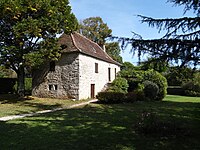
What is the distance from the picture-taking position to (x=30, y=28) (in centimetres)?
1850

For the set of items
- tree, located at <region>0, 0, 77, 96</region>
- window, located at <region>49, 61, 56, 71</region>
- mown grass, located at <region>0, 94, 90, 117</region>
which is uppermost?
tree, located at <region>0, 0, 77, 96</region>

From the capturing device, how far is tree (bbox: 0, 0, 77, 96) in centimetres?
1844

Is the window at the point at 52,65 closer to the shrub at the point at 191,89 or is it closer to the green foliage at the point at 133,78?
the green foliage at the point at 133,78

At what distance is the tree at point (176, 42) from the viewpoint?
5266mm

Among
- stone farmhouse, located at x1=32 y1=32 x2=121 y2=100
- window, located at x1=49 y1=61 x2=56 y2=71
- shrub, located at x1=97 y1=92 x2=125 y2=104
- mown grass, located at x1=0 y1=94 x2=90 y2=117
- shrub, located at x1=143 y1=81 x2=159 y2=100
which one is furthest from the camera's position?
shrub, located at x1=143 y1=81 x2=159 y2=100

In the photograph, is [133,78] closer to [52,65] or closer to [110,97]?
[110,97]

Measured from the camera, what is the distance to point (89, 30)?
45125mm

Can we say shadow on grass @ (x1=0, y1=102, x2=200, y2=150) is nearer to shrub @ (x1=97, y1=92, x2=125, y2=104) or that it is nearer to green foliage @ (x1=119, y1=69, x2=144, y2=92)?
shrub @ (x1=97, y1=92, x2=125, y2=104)

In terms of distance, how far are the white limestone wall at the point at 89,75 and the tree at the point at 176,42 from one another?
17.1 meters

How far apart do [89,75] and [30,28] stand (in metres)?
8.62

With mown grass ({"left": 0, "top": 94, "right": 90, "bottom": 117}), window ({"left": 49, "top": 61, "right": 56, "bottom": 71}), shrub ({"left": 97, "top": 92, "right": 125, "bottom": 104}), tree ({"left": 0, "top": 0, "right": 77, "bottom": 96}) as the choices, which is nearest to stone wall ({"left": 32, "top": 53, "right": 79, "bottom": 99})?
window ({"left": 49, "top": 61, "right": 56, "bottom": 71})

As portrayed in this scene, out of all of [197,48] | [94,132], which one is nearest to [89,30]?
[94,132]

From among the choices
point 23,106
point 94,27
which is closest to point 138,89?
point 23,106

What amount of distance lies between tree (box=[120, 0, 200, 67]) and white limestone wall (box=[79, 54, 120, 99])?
56.0 ft
